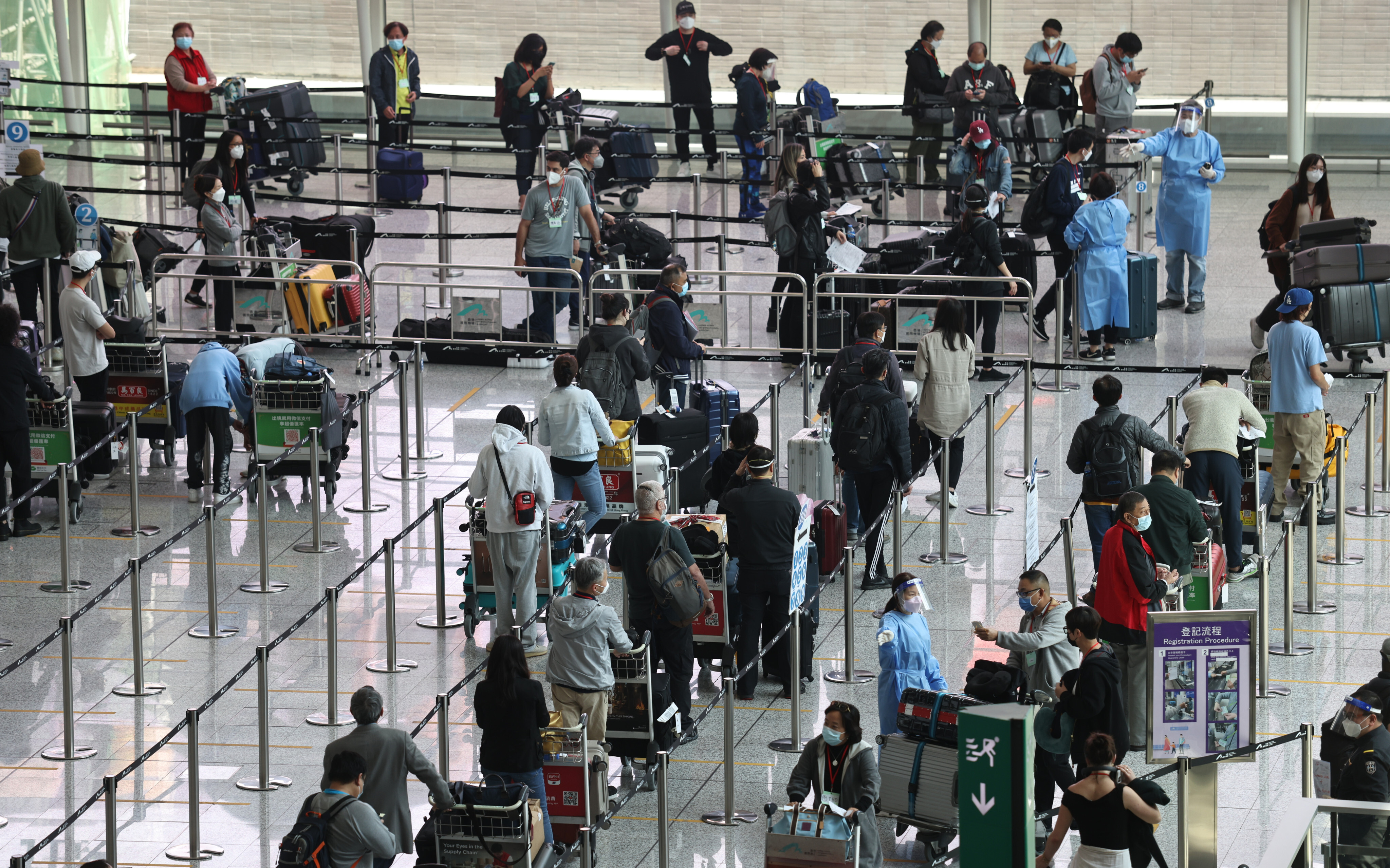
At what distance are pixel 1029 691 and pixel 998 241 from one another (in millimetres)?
7274

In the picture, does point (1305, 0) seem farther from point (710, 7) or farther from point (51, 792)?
point (51, 792)

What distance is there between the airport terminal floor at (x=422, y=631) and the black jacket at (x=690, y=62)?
19.9 ft

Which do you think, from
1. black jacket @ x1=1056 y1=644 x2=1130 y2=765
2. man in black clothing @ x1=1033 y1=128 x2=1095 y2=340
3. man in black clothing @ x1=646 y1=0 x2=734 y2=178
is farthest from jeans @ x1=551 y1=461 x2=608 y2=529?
man in black clothing @ x1=646 y1=0 x2=734 y2=178

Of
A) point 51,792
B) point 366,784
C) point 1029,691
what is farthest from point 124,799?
point 1029,691

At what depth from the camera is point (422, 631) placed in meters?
13.7

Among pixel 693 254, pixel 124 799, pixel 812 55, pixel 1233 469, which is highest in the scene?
pixel 812 55

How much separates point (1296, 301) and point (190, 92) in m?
14.3

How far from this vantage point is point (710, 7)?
28.9m

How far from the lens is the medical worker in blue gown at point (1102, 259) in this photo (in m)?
18.1

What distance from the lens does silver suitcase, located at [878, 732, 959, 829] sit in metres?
10.4

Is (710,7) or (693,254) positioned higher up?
(710,7)

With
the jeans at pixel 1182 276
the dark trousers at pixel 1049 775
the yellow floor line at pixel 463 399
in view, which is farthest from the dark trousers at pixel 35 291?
the dark trousers at pixel 1049 775

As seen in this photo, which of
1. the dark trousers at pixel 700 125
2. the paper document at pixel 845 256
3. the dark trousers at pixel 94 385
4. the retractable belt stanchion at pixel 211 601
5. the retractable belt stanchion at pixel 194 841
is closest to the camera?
the retractable belt stanchion at pixel 194 841

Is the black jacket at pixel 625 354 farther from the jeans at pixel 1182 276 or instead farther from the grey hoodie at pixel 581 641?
the jeans at pixel 1182 276
